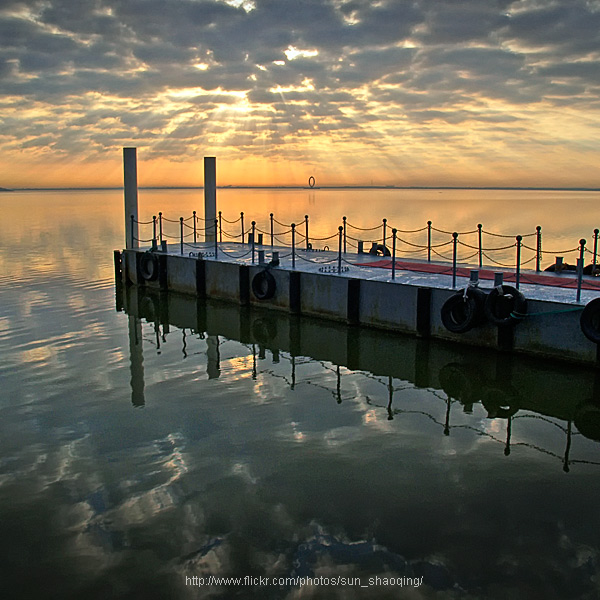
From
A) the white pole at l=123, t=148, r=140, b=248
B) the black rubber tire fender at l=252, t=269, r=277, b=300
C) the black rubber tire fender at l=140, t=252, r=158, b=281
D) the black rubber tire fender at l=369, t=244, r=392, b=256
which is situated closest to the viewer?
the black rubber tire fender at l=252, t=269, r=277, b=300

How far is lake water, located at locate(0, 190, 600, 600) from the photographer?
6.32 m

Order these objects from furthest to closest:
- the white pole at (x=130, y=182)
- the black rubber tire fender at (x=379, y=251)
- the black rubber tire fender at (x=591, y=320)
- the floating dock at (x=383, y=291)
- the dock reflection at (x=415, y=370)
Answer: the white pole at (x=130, y=182)
the black rubber tire fender at (x=379, y=251)
the floating dock at (x=383, y=291)
the black rubber tire fender at (x=591, y=320)
the dock reflection at (x=415, y=370)

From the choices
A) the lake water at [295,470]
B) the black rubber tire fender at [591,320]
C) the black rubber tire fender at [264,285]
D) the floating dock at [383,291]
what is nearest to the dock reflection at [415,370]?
the lake water at [295,470]

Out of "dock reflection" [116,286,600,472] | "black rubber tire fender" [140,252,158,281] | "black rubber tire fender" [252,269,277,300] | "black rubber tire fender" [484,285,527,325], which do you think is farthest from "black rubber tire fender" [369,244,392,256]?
"black rubber tire fender" [484,285,527,325]

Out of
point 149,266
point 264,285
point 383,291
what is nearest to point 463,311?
point 383,291

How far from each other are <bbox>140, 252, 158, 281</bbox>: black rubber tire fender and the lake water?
7.41 m

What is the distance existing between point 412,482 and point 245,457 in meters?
2.41

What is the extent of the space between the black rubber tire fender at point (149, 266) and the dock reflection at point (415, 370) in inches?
158

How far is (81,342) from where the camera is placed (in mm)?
15922

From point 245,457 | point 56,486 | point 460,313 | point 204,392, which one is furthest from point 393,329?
point 56,486

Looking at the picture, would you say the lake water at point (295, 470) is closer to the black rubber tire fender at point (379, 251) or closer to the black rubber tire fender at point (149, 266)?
the black rubber tire fender at point (379, 251)

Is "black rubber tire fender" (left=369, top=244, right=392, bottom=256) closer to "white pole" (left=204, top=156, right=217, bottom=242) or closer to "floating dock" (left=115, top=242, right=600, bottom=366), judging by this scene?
"floating dock" (left=115, top=242, right=600, bottom=366)

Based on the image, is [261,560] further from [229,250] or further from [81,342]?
[229,250]

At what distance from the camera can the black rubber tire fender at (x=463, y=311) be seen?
13.8 metres
